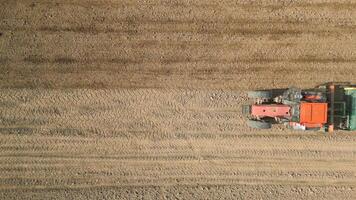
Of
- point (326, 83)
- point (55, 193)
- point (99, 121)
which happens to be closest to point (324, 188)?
point (326, 83)

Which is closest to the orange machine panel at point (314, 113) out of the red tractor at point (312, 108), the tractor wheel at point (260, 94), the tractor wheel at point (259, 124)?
the red tractor at point (312, 108)

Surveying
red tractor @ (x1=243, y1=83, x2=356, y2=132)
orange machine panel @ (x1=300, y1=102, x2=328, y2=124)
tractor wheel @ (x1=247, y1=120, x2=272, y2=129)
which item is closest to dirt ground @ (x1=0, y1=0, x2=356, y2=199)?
tractor wheel @ (x1=247, y1=120, x2=272, y2=129)

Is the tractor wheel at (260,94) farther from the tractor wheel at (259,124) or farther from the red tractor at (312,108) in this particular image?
the tractor wheel at (259,124)

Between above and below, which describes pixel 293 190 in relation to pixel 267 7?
A: below

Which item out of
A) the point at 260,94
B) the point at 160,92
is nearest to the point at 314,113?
the point at 260,94

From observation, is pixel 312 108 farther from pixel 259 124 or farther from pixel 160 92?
pixel 160 92

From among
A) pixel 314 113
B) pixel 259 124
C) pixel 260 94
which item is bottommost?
pixel 259 124

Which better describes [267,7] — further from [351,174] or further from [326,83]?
[351,174]
